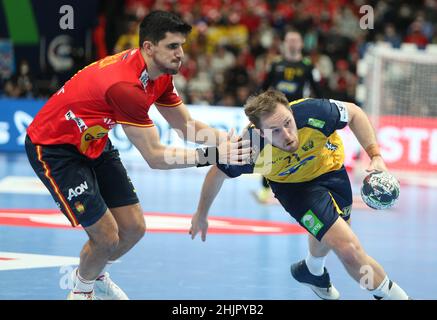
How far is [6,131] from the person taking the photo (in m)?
16.8

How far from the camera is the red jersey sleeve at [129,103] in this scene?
19.1ft

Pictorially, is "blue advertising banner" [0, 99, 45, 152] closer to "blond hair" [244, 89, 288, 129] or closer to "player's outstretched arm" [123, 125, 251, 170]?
"player's outstretched arm" [123, 125, 251, 170]

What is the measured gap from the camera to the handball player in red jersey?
19.3ft

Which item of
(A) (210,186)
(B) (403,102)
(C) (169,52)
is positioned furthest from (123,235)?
(B) (403,102)

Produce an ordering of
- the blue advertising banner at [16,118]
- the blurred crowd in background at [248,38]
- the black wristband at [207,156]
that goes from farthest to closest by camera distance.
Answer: the blurred crowd in background at [248,38]
the blue advertising banner at [16,118]
the black wristband at [207,156]

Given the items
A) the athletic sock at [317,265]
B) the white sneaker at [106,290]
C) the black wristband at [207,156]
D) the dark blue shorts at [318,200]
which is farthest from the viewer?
the athletic sock at [317,265]

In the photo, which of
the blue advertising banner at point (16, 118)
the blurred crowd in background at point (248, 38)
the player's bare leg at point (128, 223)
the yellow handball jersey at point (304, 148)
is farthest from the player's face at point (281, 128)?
the blurred crowd in background at point (248, 38)

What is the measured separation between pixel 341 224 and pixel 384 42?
47.6 feet

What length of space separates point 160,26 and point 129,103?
0.59 m

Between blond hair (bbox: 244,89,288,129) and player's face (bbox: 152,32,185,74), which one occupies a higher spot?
player's face (bbox: 152,32,185,74)

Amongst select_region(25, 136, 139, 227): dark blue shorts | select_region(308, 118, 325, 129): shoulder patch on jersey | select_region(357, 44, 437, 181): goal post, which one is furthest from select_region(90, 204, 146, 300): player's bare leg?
select_region(357, 44, 437, 181): goal post

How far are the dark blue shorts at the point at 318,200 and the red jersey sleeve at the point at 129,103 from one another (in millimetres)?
1220

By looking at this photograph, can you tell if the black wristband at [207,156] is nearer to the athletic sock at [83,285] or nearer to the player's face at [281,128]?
the player's face at [281,128]
